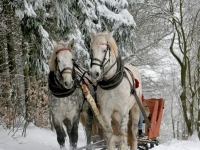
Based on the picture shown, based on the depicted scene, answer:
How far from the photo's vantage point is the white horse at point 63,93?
16.0 ft

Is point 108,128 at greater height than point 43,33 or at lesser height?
lesser

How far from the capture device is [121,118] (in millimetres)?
4992

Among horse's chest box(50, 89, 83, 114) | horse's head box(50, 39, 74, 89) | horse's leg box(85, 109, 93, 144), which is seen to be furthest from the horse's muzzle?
horse's leg box(85, 109, 93, 144)

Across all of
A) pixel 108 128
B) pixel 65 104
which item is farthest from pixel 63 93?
pixel 108 128

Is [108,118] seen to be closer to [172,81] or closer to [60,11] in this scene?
[60,11]

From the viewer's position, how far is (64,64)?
15.8 ft

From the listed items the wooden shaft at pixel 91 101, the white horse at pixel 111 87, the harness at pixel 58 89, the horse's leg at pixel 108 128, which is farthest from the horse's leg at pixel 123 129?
the harness at pixel 58 89

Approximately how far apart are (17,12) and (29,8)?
0.29 m

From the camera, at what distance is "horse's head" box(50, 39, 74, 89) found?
187 inches

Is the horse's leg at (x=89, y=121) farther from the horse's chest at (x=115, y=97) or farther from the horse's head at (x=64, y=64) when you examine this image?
the horse's head at (x=64, y=64)

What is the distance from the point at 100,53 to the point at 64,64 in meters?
0.63

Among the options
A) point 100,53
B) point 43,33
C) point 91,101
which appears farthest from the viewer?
point 43,33

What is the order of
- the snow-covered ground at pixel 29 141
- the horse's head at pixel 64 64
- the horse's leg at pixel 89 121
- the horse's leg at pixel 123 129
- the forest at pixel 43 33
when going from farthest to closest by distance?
the forest at pixel 43 33
the snow-covered ground at pixel 29 141
the horse's leg at pixel 89 121
the horse's leg at pixel 123 129
the horse's head at pixel 64 64

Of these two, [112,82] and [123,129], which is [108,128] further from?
[112,82]
